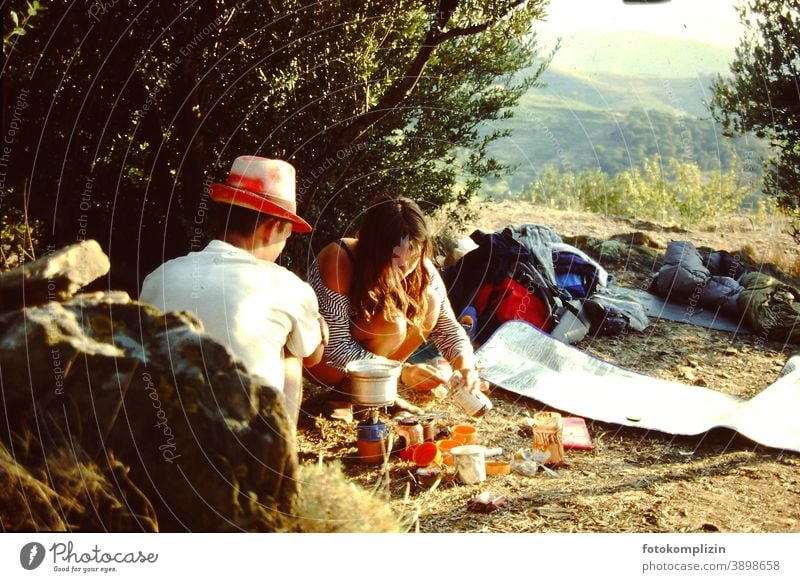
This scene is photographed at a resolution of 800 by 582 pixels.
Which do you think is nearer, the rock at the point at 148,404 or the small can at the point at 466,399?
the rock at the point at 148,404

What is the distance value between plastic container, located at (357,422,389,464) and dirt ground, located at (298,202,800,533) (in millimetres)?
42

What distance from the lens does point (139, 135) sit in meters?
4.04

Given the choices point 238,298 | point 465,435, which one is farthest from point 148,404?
point 465,435

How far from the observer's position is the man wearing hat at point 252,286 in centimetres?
263

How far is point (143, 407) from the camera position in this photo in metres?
2.11

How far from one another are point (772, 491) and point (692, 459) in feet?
1.27

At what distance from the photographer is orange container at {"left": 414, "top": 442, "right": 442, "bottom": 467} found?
3365 millimetres

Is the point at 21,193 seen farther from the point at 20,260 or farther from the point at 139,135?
the point at 139,135

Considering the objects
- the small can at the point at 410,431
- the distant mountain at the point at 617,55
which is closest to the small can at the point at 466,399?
the small can at the point at 410,431

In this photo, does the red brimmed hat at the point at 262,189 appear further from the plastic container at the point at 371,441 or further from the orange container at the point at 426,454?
the orange container at the point at 426,454

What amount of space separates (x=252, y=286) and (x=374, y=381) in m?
0.89

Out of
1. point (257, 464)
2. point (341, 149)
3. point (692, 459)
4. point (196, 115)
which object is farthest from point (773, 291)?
point (257, 464)

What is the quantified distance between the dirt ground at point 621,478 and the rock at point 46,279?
1.11 meters

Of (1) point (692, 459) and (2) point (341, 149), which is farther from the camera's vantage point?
(2) point (341, 149)
